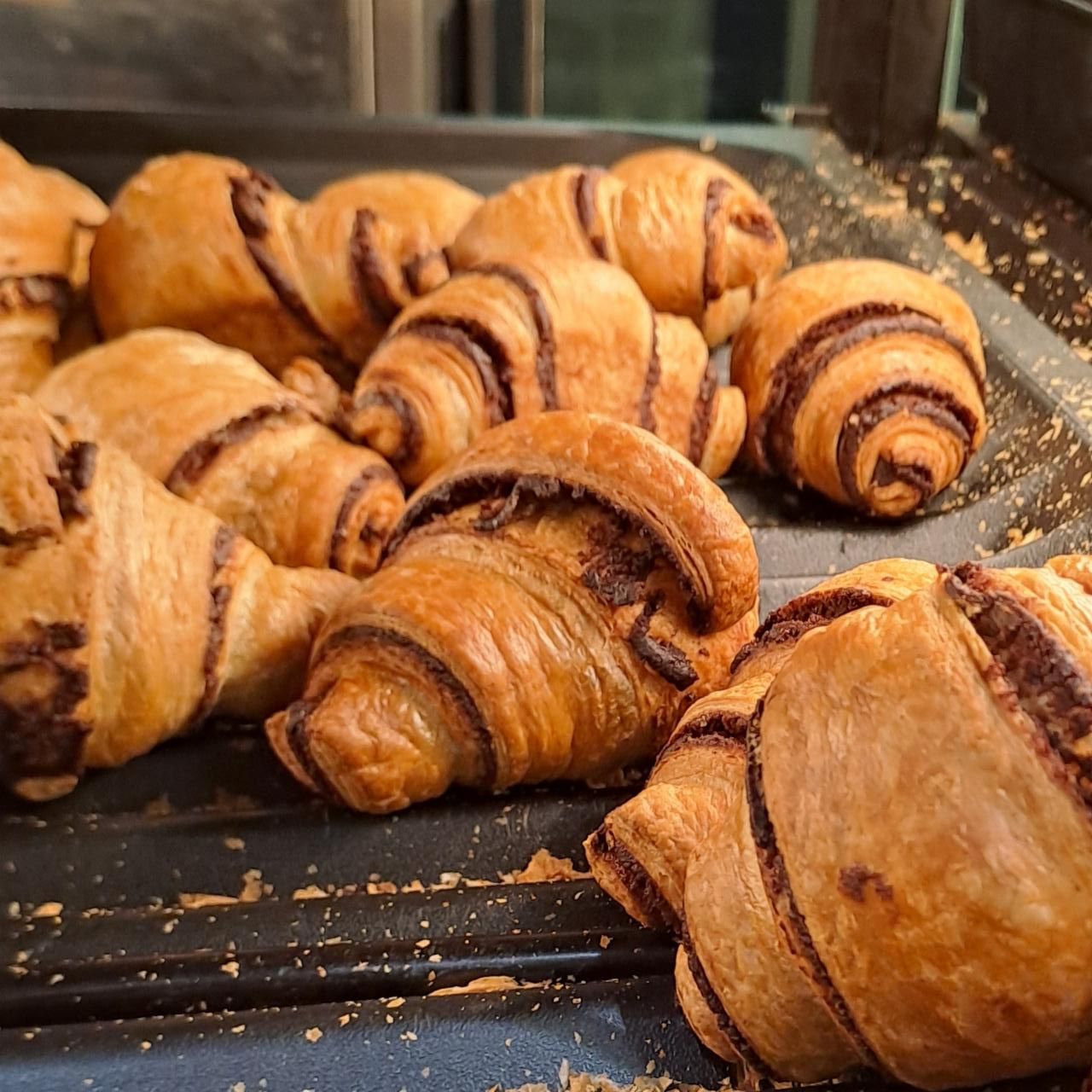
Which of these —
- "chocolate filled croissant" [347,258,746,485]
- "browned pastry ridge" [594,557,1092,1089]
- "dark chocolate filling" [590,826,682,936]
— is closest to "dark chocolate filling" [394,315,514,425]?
"chocolate filled croissant" [347,258,746,485]

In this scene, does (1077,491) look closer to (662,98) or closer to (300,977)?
(300,977)

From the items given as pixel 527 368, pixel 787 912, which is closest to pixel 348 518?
pixel 527 368

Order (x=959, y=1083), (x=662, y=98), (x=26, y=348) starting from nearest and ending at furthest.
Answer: (x=959, y=1083) → (x=26, y=348) → (x=662, y=98)

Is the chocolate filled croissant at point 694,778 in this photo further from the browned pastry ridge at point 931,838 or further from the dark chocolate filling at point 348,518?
the dark chocolate filling at point 348,518

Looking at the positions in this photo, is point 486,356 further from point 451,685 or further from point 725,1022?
point 725,1022

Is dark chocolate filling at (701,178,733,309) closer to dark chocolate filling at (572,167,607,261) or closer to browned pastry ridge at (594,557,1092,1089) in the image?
dark chocolate filling at (572,167,607,261)

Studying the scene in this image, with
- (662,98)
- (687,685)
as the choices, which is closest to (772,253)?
(687,685)

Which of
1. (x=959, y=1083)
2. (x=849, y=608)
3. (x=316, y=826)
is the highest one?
(x=849, y=608)
